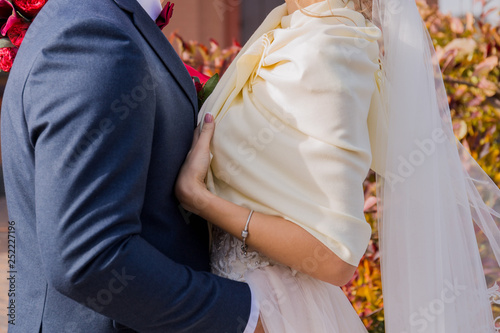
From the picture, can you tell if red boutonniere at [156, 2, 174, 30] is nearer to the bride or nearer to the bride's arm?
the bride

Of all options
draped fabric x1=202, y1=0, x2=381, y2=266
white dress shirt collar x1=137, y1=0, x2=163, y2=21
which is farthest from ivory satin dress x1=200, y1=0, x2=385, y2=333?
white dress shirt collar x1=137, y1=0, x2=163, y2=21

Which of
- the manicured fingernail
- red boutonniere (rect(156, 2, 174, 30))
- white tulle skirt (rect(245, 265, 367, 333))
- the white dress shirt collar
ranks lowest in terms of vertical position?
white tulle skirt (rect(245, 265, 367, 333))

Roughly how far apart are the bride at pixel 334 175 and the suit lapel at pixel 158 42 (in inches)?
5.4

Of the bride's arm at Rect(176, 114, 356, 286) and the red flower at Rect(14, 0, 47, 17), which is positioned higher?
the red flower at Rect(14, 0, 47, 17)

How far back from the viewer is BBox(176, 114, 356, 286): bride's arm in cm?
125

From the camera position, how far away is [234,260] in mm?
1387

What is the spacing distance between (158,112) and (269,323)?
52 cm

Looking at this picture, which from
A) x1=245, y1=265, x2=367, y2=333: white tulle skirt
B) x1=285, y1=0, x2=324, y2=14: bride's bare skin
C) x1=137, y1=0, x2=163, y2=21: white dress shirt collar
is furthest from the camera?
x1=285, y1=0, x2=324, y2=14: bride's bare skin

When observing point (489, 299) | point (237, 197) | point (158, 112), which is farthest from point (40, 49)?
point (489, 299)

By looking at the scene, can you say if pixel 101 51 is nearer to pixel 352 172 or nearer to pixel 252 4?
pixel 352 172

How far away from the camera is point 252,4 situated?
6.60 meters

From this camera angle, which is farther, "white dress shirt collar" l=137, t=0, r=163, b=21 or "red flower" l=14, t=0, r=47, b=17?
"red flower" l=14, t=0, r=47, b=17

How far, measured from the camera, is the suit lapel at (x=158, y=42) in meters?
1.17

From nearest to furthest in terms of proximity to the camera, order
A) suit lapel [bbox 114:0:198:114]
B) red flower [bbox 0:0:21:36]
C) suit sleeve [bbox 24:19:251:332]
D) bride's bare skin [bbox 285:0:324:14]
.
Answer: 1. suit sleeve [bbox 24:19:251:332]
2. suit lapel [bbox 114:0:198:114]
3. bride's bare skin [bbox 285:0:324:14]
4. red flower [bbox 0:0:21:36]
